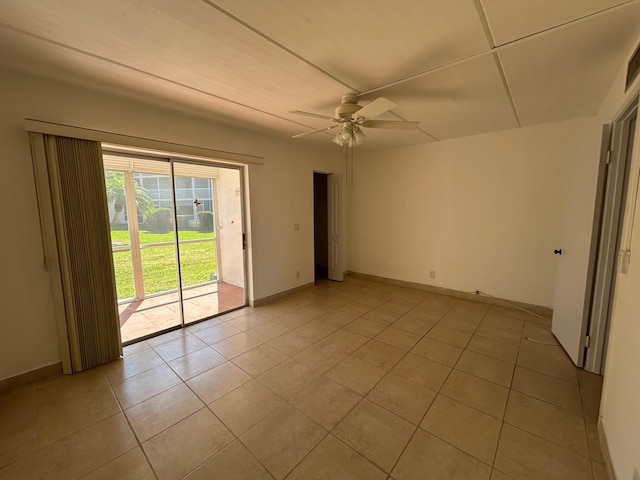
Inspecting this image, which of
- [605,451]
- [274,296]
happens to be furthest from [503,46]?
[274,296]

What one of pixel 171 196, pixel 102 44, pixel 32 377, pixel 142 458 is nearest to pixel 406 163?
pixel 171 196

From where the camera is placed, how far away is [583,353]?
7.61 feet

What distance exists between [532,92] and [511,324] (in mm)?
2554

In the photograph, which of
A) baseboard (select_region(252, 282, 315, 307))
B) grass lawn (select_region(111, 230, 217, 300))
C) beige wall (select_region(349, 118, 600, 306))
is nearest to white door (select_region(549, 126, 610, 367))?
beige wall (select_region(349, 118, 600, 306))

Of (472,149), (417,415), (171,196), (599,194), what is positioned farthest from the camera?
(472,149)

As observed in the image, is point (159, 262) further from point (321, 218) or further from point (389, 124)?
point (389, 124)

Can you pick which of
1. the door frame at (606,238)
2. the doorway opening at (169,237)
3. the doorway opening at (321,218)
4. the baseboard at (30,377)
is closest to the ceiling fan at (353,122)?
the door frame at (606,238)

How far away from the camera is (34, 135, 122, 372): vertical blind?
7.19 ft

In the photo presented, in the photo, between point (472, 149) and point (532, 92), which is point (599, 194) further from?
point (472, 149)

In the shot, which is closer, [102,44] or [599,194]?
[102,44]

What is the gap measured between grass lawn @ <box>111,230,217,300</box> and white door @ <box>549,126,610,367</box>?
170 inches

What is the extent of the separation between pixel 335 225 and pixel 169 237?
2.87m

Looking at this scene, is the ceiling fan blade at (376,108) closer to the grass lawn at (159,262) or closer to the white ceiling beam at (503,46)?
the white ceiling beam at (503,46)

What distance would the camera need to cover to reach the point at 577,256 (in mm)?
2402
